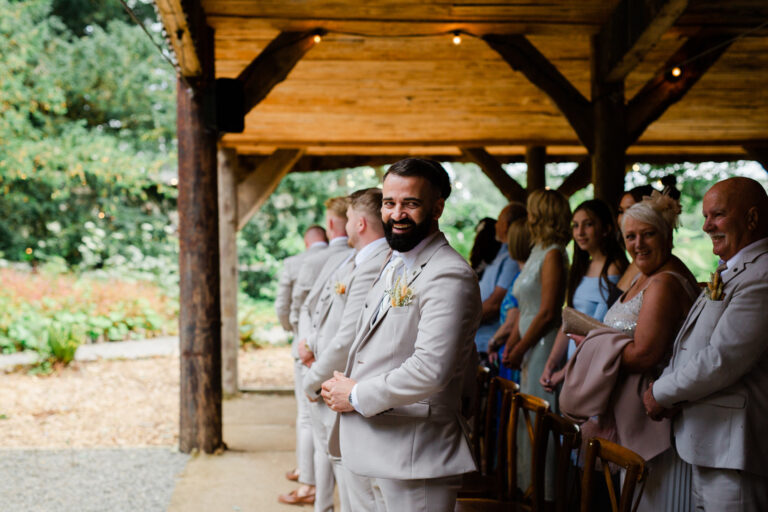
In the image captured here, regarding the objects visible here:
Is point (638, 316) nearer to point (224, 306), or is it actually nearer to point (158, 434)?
point (158, 434)

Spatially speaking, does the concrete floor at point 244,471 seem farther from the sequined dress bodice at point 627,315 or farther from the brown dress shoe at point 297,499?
the sequined dress bodice at point 627,315

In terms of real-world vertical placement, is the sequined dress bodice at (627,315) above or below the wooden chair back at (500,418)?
above

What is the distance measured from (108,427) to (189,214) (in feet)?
9.10

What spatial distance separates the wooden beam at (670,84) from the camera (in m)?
5.42

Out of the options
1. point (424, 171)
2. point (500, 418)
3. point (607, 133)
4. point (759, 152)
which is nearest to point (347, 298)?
point (500, 418)

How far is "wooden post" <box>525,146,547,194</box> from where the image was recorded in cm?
952

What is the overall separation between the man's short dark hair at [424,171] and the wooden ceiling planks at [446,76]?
297 cm

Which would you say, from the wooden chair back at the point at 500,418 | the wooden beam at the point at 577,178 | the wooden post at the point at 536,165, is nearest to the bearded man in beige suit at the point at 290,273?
the wooden chair back at the point at 500,418

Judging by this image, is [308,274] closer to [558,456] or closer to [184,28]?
[184,28]

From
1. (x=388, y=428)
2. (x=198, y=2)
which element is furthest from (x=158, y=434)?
(x=388, y=428)

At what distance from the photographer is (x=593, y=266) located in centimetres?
386

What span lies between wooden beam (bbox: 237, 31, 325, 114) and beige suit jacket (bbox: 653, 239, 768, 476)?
3819mm

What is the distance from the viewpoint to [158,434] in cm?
701

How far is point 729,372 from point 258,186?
7180 mm
